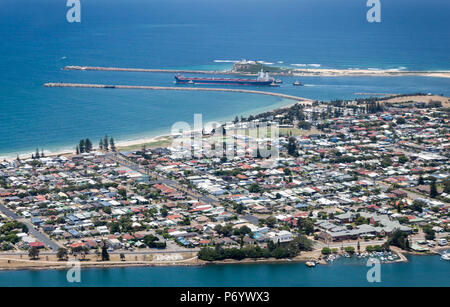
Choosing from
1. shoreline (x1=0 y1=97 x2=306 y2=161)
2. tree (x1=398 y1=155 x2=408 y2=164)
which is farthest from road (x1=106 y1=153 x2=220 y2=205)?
tree (x1=398 y1=155 x2=408 y2=164)

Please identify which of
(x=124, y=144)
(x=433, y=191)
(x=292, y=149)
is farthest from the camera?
(x=124, y=144)

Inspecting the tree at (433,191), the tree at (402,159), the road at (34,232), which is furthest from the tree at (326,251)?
the tree at (402,159)

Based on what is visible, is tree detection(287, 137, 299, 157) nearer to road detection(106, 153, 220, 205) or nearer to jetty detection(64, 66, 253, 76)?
road detection(106, 153, 220, 205)

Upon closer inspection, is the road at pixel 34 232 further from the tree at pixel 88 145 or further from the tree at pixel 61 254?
the tree at pixel 88 145

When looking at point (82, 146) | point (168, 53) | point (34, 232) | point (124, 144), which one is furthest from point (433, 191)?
point (168, 53)

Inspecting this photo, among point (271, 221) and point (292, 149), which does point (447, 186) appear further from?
point (271, 221)
